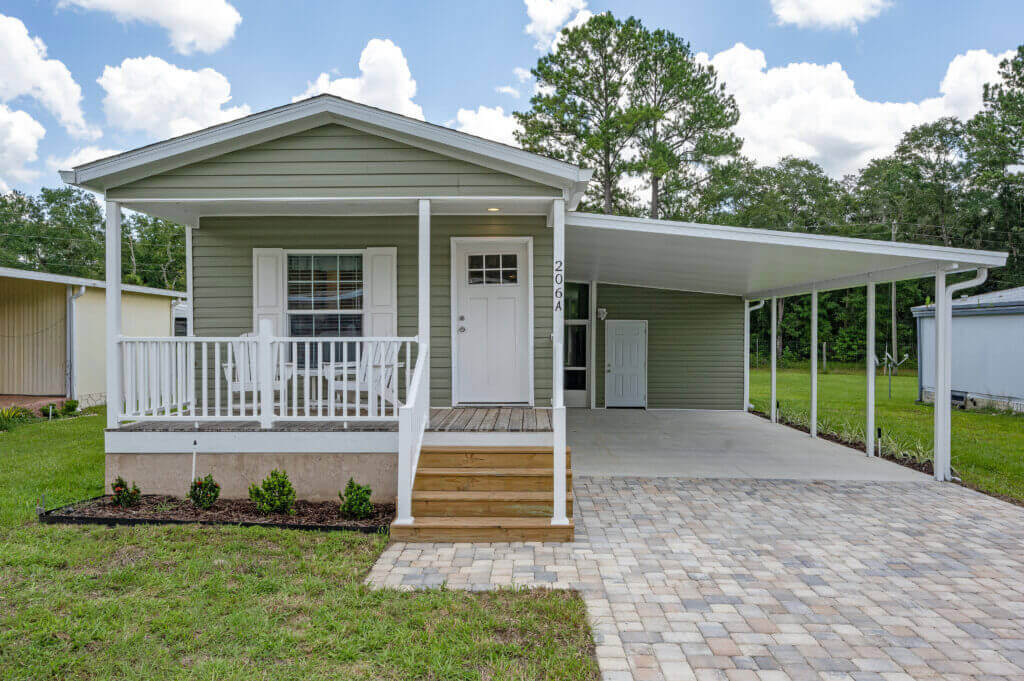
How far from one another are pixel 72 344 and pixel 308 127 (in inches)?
378

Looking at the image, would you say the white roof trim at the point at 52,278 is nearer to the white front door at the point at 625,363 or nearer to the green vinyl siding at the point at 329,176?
the green vinyl siding at the point at 329,176

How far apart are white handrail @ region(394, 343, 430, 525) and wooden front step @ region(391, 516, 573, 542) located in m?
0.11

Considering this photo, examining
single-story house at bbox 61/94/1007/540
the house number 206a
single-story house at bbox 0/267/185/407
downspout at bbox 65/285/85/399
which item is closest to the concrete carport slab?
single-story house at bbox 61/94/1007/540

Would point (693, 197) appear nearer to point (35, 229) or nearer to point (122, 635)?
point (122, 635)

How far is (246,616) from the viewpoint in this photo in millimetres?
3293

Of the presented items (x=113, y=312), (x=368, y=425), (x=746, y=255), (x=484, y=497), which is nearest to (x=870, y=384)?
(x=746, y=255)

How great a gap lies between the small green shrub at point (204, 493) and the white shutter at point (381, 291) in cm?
223

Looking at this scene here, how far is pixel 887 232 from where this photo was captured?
2928cm

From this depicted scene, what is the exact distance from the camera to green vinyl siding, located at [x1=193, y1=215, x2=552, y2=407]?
21.7ft

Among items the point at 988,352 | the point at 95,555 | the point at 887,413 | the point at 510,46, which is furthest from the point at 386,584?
the point at 510,46

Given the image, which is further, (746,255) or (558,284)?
(746,255)

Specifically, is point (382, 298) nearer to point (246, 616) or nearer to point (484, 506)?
point (484, 506)

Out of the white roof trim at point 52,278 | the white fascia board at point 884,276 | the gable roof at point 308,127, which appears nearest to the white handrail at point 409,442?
the gable roof at point 308,127

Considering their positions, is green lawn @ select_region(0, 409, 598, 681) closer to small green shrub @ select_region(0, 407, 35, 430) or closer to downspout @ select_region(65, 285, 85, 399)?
small green shrub @ select_region(0, 407, 35, 430)
